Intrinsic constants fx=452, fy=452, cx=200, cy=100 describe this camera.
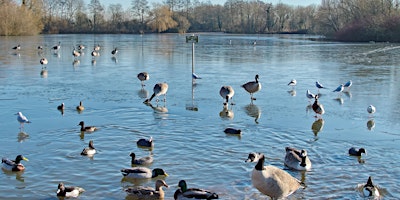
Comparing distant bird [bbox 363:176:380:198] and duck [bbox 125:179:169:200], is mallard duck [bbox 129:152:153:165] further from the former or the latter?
distant bird [bbox 363:176:380:198]

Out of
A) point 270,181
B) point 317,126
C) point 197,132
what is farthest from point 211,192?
point 317,126

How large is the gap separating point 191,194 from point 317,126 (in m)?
5.21

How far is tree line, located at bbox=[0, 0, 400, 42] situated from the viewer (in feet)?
198

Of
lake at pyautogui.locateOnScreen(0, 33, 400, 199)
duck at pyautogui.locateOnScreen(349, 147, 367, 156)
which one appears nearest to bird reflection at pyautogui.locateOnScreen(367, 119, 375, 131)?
lake at pyautogui.locateOnScreen(0, 33, 400, 199)

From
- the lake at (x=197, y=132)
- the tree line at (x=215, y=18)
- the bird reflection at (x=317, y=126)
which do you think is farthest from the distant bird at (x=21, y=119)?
the tree line at (x=215, y=18)

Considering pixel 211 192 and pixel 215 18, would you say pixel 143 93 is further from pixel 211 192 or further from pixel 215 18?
pixel 215 18

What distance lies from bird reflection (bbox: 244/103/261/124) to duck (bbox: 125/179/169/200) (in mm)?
4894

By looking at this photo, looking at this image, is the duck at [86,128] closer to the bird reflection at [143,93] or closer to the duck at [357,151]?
the bird reflection at [143,93]

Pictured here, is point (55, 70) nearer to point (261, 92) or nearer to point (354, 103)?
point (261, 92)

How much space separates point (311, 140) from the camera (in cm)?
928

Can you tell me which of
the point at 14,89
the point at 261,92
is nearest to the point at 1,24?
the point at 14,89

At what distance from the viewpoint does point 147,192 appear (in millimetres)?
6305

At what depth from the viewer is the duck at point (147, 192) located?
6.30 meters

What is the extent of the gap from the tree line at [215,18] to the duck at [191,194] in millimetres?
53886
